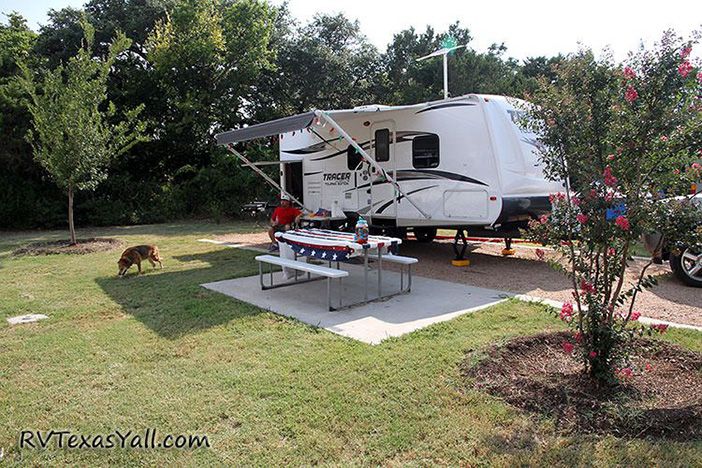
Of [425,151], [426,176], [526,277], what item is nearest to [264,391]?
[526,277]

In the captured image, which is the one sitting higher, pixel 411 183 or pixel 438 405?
pixel 411 183

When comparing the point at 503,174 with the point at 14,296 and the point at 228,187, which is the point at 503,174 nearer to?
the point at 14,296

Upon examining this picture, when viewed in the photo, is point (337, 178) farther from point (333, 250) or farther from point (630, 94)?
point (630, 94)

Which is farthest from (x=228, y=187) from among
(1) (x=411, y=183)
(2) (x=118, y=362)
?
Answer: (2) (x=118, y=362)

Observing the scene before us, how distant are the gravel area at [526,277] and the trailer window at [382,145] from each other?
1.93 metres

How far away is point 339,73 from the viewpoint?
21672 mm

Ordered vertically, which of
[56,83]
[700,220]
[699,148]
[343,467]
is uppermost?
[56,83]

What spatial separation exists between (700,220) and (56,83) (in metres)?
11.5

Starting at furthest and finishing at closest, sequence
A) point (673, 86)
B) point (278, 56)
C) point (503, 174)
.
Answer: point (278, 56) < point (503, 174) < point (673, 86)

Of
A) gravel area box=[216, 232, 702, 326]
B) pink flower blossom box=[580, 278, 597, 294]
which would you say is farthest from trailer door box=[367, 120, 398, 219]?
pink flower blossom box=[580, 278, 597, 294]

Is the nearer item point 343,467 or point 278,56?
point 343,467

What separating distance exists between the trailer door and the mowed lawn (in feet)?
12.7

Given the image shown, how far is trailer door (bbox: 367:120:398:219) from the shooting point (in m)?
8.96

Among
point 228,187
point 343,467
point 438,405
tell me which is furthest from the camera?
point 228,187
